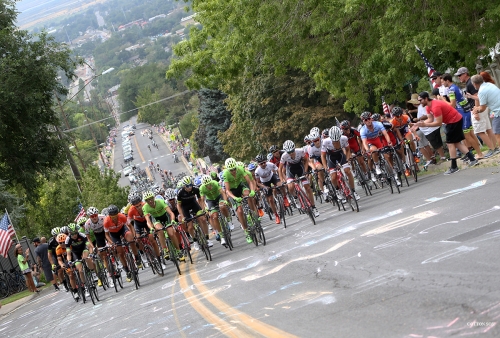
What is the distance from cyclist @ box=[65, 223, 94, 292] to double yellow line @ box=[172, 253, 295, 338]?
5.08 metres

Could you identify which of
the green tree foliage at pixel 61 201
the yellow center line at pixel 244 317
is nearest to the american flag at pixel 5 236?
the green tree foliage at pixel 61 201

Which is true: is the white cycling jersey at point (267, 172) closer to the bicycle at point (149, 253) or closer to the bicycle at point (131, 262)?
the bicycle at point (149, 253)

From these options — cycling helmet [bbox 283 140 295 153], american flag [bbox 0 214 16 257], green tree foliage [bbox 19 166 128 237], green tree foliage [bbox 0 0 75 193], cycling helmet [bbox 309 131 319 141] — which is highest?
green tree foliage [bbox 0 0 75 193]

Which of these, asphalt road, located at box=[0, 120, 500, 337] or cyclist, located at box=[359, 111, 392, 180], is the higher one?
cyclist, located at box=[359, 111, 392, 180]

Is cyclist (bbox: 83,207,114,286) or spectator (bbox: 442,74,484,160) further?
cyclist (bbox: 83,207,114,286)

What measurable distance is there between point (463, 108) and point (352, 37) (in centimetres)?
865

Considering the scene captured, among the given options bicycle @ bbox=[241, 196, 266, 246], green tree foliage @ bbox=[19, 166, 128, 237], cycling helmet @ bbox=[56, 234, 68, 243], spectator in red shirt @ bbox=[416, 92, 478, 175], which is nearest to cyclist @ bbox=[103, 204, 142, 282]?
cycling helmet @ bbox=[56, 234, 68, 243]

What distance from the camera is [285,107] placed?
49.3m

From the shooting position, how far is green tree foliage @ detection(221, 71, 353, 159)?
46.7 metres

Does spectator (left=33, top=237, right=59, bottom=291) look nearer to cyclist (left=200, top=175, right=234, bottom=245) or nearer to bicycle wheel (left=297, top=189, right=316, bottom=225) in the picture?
cyclist (left=200, top=175, right=234, bottom=245)

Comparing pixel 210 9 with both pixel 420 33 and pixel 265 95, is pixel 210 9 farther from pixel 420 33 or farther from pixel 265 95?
pixel 265 95

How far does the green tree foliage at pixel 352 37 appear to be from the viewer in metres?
23.2

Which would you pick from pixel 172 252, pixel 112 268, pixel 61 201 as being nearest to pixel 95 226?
pixel 112 268

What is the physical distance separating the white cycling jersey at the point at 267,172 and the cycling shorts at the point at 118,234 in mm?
4035
